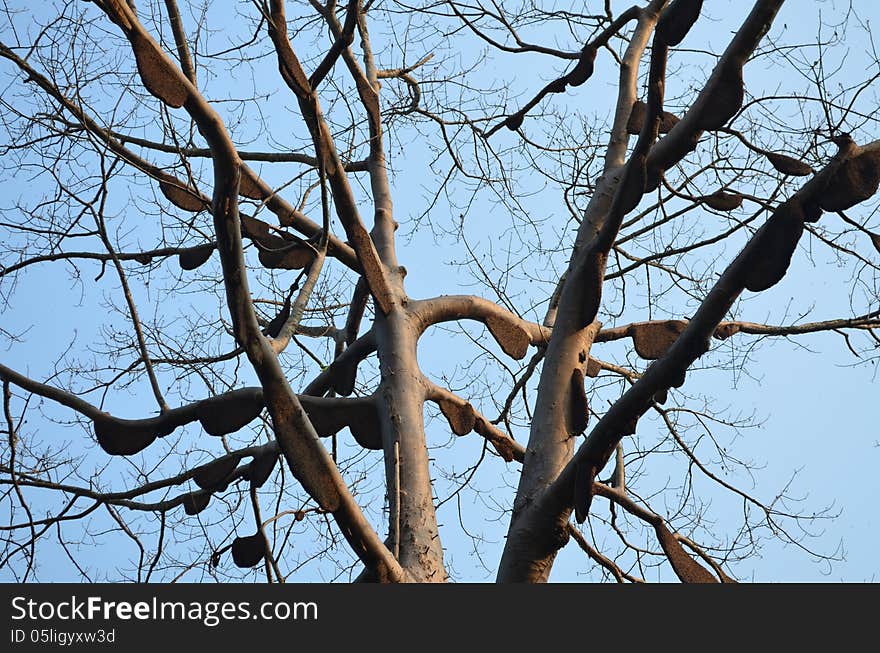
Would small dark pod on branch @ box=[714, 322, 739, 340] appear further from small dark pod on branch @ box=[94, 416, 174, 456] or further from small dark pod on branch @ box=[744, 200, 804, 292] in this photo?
small dark pod on branch @ box=[94, 416, 174, 456]

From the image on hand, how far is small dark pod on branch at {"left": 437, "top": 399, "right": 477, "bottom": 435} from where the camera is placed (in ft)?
14.8

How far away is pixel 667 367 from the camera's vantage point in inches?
124

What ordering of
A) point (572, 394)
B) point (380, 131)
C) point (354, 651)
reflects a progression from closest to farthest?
point (354, 651)
point (572, 394)
point (380, 131)

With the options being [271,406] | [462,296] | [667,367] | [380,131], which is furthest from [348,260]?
[667,367]

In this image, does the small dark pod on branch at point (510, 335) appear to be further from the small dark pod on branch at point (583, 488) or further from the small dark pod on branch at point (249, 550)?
the small dark pod on branch at point (249, 550)

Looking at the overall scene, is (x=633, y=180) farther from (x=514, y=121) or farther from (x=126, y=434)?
(x=126, y=434)

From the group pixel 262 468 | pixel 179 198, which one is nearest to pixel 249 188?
pixel 179 198

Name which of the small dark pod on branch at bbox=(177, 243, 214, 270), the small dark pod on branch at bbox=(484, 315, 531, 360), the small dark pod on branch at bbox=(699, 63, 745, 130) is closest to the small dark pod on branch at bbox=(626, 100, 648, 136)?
the small dark pod on branch at bbox=(699, 63, 745, 130)

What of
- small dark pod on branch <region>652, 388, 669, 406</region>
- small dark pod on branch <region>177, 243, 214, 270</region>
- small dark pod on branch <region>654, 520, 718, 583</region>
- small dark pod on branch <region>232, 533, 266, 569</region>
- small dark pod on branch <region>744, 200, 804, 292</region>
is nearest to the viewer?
small dark pod on branch <region>744, 200, 804, 292</region>

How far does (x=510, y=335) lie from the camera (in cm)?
476

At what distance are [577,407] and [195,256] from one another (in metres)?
2.08

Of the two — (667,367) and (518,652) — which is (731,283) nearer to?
(667,367)

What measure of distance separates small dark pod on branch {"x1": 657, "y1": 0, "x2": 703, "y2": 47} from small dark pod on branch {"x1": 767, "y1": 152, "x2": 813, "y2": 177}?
3.12 ft

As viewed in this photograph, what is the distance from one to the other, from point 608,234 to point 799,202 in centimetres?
85
